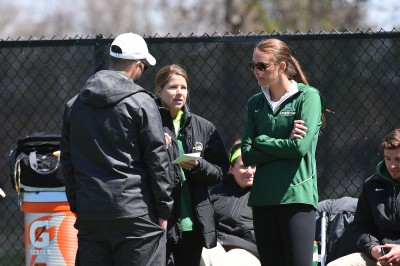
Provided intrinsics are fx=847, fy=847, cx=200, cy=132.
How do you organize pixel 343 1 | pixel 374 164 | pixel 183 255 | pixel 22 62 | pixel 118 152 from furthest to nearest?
pixel 343 1, pixel 22 62, pixel 374 164, pixel 183 255, pixel 118 152

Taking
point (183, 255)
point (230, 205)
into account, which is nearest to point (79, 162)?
point (183, 255)

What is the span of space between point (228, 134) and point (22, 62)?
6.58 feet

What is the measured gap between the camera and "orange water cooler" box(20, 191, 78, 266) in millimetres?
6418

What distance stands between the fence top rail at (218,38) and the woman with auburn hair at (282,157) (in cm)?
168

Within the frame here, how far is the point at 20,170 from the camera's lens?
650 centimetres

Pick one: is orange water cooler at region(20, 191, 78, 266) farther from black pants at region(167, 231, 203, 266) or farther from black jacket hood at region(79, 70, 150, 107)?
black jacket hood at region(79, 70, 150, 107)

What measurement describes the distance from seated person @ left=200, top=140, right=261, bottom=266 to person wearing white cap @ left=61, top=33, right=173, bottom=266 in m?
1.46

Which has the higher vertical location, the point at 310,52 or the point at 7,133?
the point at 310,52

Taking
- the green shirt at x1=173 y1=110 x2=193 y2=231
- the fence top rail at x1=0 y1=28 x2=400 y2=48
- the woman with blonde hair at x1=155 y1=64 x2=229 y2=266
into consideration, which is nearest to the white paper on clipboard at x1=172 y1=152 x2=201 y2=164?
the woman with blonde hair at x1=155 y1=64 x2=229 y2=266

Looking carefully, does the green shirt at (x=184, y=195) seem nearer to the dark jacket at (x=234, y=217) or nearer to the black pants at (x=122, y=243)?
the black pants at (x=122, y=243)

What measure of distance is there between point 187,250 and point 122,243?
0.77 m

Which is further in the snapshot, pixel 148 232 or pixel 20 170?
pixel 20 170

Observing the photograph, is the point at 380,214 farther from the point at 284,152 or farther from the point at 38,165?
the point at 38,165

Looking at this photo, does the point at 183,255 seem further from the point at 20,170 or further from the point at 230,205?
the point at 20,170
